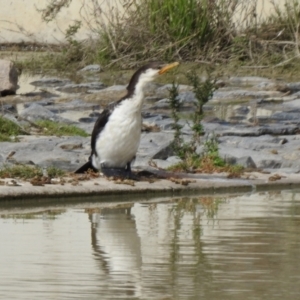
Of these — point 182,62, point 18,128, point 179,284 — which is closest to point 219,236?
point 179,284

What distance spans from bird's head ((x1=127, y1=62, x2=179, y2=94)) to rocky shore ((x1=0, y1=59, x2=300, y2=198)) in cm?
114

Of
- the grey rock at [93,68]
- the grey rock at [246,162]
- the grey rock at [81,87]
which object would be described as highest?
the grey rock at [93,68]

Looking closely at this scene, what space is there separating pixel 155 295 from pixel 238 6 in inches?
944

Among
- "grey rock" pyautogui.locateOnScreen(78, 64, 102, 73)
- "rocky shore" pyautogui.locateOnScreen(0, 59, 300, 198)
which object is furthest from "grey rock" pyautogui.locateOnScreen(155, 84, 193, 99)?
"grey rock" pyautogui.locateOnScreen(78, 64, 102, 73)

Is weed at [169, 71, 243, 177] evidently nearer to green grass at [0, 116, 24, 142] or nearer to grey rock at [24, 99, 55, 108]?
green grass at [0, 116, 24, 142]

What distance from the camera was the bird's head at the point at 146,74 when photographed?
11820mm

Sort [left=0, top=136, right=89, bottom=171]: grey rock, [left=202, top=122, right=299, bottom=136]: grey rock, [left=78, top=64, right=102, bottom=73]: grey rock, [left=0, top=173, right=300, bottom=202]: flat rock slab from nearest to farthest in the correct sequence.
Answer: [left=0, top=173, right=300, bottom=202]: flat rock slab, [left=0, top=136, right=89, bottom=171]: grey rock, [left=202, top=122, right=299, bottom=136]: grey rock, [left=78, top=64, right=102, bottom=73]: grey rock

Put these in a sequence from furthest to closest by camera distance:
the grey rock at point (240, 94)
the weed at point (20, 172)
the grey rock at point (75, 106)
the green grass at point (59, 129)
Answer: the grey rock at point (240, 94), the grey rock at point (75, 106), the green grass at point (59, 129), the weed at point (20, 172)

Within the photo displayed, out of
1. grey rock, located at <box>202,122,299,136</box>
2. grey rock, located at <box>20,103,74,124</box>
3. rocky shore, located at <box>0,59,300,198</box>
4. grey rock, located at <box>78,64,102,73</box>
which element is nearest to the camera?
rocky shore, located at <box>0,59,300,198</box>

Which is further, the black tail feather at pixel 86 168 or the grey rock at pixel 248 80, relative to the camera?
the grey rock at pixel 248 80

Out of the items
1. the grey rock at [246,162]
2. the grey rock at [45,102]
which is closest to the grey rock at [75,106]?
the grey rock at [45,102]

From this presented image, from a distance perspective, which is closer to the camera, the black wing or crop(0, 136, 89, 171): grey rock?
the black wing

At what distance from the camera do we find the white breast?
11766 mm

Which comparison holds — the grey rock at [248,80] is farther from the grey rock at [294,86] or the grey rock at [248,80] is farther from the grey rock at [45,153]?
the grey rock at [45,153]
